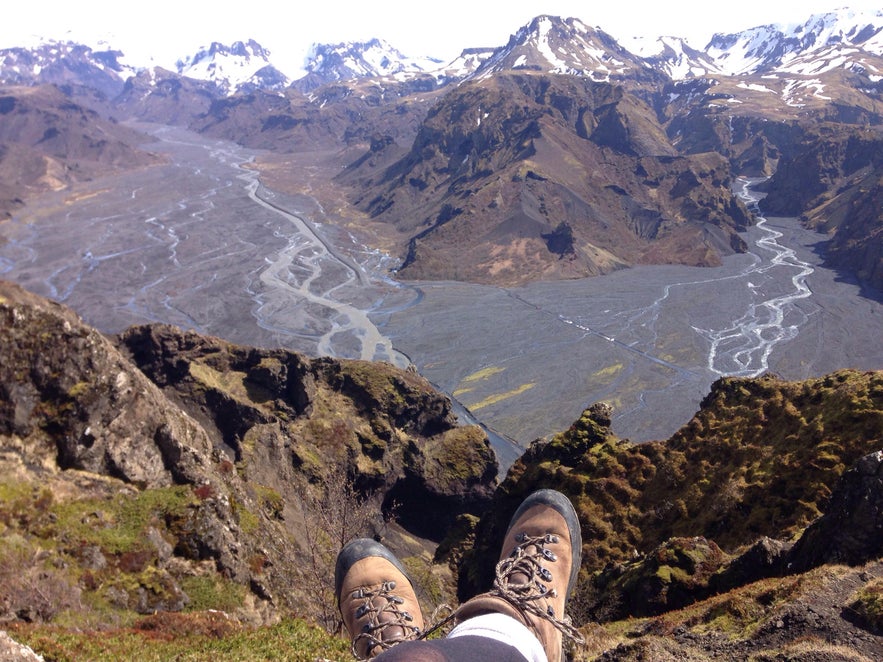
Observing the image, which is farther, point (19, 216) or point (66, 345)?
point (19, 216)

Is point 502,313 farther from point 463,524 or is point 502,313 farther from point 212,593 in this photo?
point 212,593

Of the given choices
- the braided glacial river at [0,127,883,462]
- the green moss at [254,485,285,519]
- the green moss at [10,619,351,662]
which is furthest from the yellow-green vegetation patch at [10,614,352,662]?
the braided glacial river at [0,127,883,462]

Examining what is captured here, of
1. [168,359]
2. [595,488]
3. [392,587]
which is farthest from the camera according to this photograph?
[168,359]

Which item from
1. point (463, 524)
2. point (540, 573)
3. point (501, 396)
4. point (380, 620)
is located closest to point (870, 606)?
point (540, 573)

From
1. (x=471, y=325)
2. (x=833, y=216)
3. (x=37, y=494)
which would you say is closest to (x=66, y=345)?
(x=37, y=494)

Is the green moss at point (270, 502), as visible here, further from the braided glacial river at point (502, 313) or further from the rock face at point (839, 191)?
the rock face at point (839, 191)

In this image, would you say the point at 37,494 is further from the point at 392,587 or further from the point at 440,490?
the point at 440,490

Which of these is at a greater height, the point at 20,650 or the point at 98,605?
the point at 20,650
